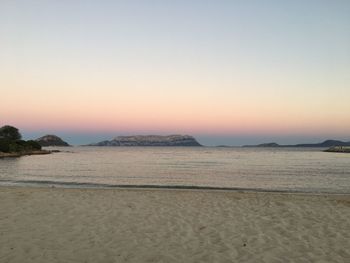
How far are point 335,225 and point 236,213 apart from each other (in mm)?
2931

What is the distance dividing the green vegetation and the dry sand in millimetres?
80017

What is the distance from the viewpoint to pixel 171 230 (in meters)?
9.35

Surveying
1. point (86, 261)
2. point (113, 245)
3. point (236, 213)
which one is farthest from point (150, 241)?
point (236, 213)

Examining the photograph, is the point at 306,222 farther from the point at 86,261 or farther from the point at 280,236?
the point at 86,261

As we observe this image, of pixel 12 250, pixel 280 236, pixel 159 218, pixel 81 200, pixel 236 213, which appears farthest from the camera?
pixel 81 200

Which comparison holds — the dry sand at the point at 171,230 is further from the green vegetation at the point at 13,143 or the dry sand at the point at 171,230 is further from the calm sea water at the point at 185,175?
the green vegetation at the point at 13,143

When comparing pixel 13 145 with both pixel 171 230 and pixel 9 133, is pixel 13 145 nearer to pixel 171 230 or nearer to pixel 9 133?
pixel 9 133

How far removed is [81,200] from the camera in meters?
14.3

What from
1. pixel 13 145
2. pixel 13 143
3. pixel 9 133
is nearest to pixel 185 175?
pixel 13 145

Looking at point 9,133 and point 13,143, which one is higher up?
point 9,133

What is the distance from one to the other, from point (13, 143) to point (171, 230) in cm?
9341

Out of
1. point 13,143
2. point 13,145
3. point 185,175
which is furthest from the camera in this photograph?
point 13,143

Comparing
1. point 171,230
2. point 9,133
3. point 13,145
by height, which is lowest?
point 171,230

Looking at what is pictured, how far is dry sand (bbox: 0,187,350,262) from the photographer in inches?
289
